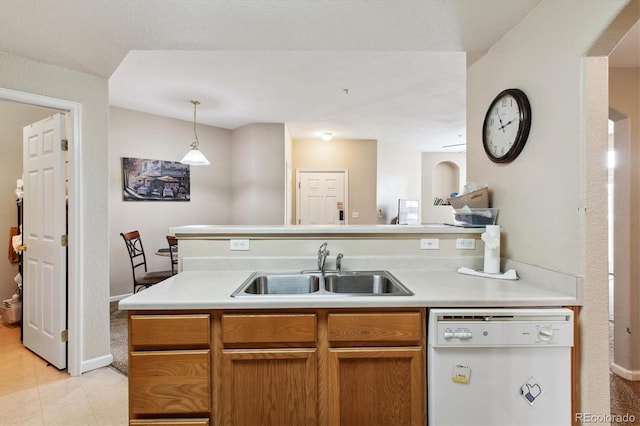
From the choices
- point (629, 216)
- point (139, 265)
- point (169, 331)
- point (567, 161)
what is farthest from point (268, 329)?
point (139, 265)

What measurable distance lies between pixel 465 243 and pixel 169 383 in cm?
187

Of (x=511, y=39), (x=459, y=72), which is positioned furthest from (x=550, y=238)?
(x=459, y=72)

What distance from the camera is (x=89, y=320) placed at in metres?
2.48

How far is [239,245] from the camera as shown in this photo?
2018mm

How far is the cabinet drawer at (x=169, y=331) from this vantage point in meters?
1.36

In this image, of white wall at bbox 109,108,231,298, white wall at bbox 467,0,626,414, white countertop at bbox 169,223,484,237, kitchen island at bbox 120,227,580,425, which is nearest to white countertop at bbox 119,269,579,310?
kitchen island at bbox 120,227,580,425

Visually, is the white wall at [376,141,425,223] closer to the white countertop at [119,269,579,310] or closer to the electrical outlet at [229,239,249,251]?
the electrical outlet at [229,239,249,251]

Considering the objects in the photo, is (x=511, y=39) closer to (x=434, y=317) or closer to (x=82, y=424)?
(x=434, y=317)

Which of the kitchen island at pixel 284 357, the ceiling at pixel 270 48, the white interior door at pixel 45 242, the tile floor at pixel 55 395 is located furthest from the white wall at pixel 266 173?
the kitchen island at pixel 284 357

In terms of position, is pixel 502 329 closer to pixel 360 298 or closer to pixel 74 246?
pixel 360 298

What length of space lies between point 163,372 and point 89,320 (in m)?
1.62

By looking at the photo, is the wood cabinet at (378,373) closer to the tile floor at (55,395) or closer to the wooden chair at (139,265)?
the tile floor at (55,395)

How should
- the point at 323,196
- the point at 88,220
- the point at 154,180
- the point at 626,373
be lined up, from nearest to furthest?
the point at 626,373
the point at 88,220
the point at 154,180
the point at 323,196

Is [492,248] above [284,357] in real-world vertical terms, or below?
above
